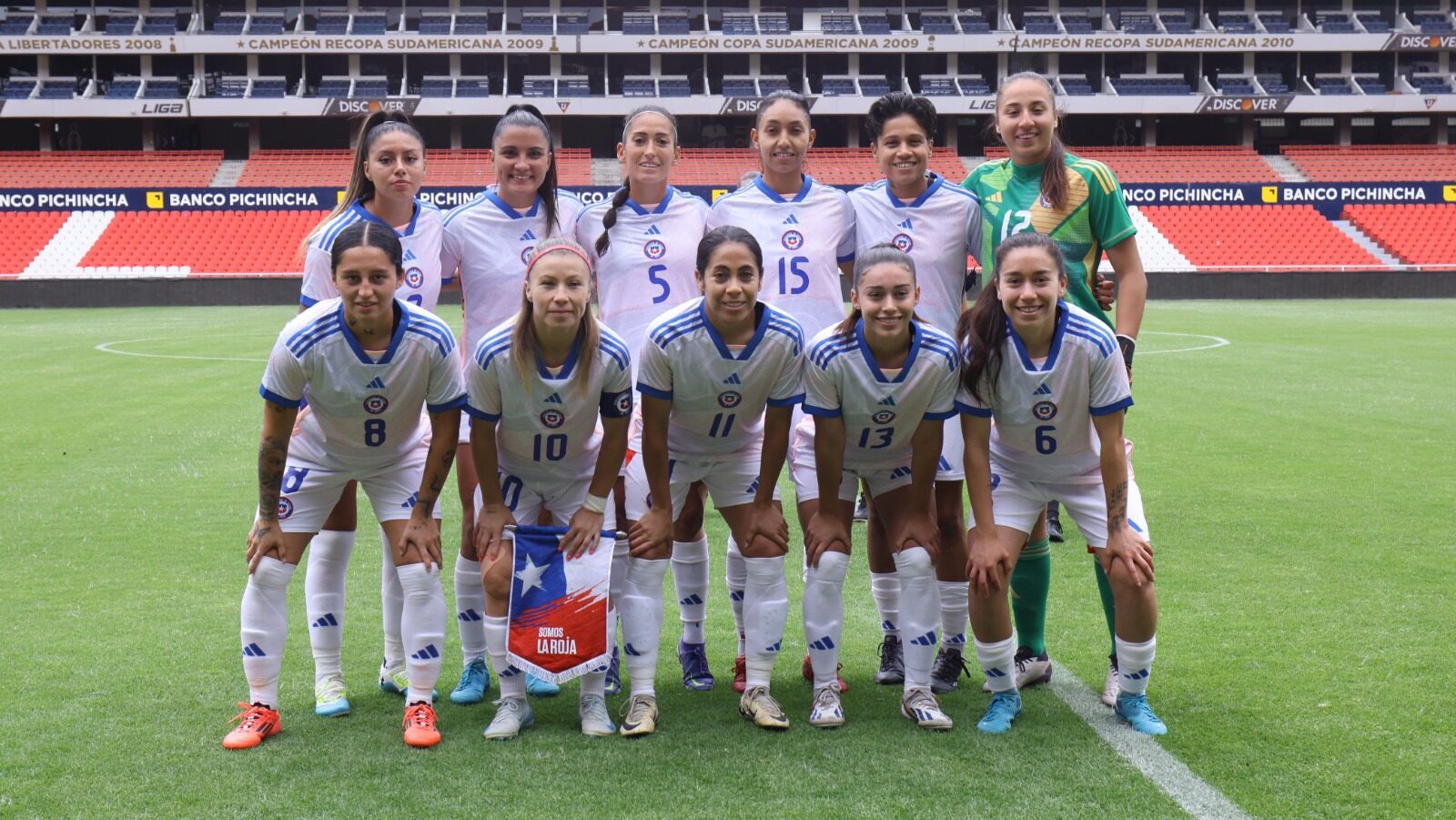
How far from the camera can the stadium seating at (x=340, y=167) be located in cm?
3884

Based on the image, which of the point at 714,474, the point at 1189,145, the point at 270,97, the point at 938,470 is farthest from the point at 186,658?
the point at 1189,145

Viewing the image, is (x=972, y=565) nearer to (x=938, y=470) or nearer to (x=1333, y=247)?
(x=938, y=470)

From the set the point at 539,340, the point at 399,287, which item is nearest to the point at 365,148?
the point at 399,287

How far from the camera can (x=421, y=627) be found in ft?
13.2

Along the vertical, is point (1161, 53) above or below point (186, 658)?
above

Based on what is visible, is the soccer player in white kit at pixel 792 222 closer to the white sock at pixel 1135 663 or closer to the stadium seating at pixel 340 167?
the white sock at pixel 1135 663

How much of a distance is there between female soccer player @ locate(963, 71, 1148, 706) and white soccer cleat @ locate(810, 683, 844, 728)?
776 mm

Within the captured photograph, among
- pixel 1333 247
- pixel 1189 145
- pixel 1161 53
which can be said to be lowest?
pixel 1333 247

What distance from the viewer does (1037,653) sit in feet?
14.7

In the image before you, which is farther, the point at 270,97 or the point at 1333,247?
the point at 270,97

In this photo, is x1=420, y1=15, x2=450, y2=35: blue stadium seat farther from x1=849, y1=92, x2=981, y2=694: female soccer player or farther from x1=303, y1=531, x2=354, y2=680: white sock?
x1=303, y1=531, x2=354, y2=680: white sock

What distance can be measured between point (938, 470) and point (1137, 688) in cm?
100

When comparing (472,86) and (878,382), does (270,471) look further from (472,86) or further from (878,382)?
(472,86)

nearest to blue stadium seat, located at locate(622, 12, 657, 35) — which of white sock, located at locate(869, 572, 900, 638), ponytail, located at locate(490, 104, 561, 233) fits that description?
ponytail, located at locate(490, 104, 561, 233)
